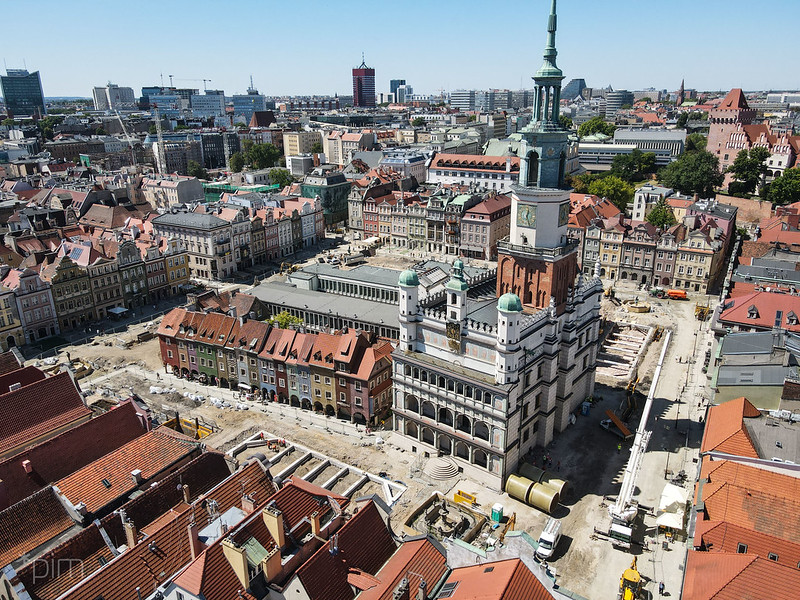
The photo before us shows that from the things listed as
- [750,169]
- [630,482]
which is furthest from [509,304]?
[750,169]

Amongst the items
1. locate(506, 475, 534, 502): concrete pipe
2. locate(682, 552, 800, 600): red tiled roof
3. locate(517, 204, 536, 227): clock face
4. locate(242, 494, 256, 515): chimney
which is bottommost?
locate(506, 475, 534, 502): concrete pipe

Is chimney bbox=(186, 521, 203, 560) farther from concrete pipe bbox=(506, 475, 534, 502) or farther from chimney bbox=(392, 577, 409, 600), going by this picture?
concrete pipe bbox=(506, 475, 534, 502)

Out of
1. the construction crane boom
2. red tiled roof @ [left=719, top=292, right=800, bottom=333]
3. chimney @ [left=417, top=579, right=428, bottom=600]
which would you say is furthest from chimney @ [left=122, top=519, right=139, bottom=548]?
red tiled roof @ [left=719, top=292, right=800, bottom=333]

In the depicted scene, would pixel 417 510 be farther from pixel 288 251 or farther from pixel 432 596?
pixel 288 251

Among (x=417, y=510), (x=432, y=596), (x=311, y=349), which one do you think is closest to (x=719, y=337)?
(x=417, y=510)

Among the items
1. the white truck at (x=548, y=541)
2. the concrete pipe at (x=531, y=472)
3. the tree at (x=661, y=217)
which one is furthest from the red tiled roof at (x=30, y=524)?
the tree at (x=661, y=217)
